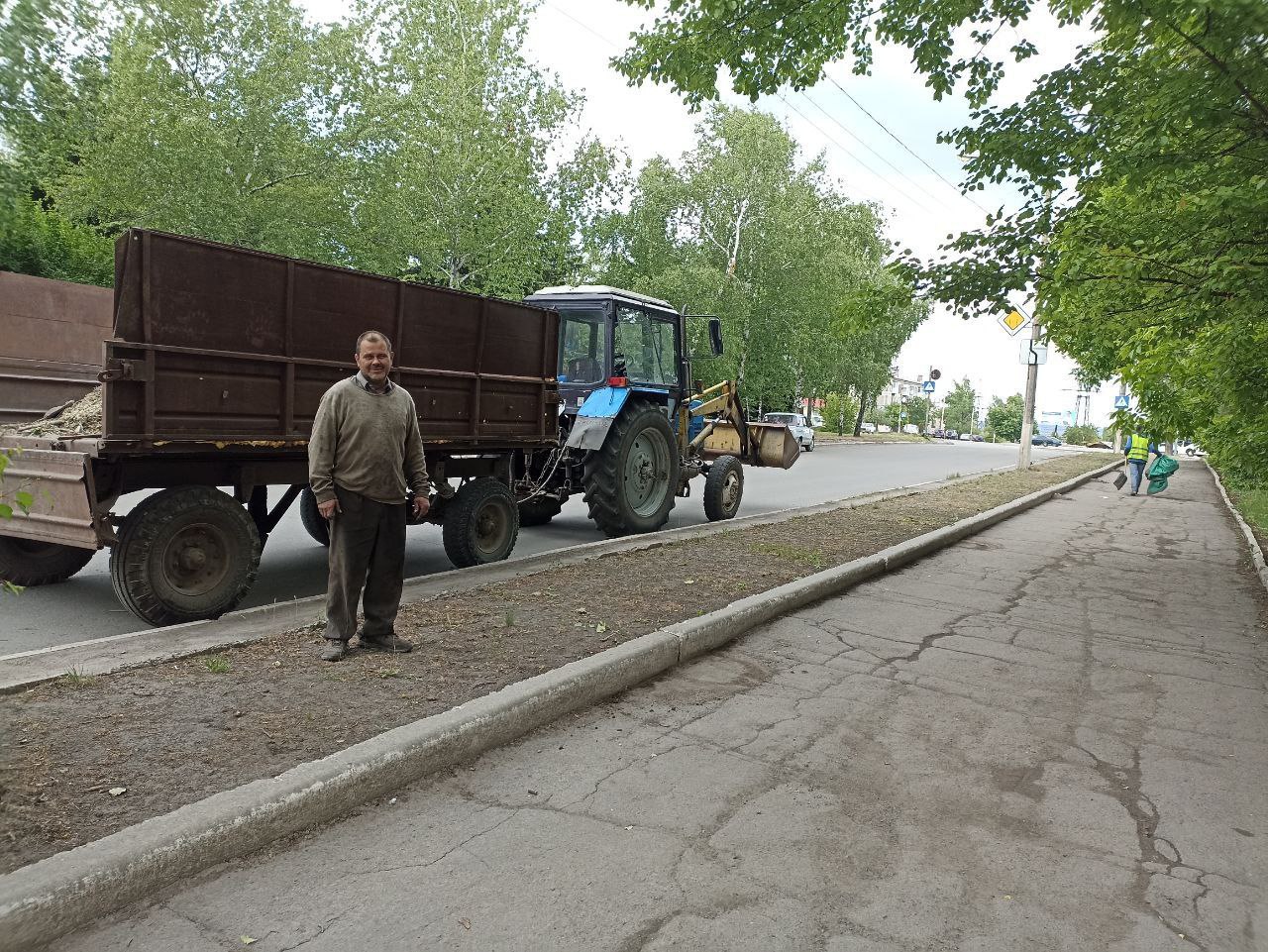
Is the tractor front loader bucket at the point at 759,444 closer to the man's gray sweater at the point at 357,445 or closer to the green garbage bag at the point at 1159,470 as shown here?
the man's gray sweater at the point at 357,445

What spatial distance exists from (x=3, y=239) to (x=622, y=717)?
10.3 ft

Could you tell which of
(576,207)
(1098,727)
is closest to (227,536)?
(1098,727)

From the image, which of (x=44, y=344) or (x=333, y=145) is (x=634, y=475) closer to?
(x=44, y=344)

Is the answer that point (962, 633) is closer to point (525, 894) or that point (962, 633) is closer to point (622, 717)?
point (622, 717)

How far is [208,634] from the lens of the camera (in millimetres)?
4812

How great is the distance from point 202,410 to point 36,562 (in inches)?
85.1

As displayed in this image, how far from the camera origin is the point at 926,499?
50.0ft

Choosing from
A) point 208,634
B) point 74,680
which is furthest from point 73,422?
point 74,680

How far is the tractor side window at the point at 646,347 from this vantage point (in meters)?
9.76

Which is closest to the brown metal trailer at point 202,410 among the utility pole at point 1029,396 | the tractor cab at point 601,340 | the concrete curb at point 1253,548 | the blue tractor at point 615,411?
the blue tractor at point 615,411

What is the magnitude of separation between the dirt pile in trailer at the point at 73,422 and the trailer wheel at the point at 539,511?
498 centimetres

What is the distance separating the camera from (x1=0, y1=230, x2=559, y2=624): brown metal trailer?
4.90 meters

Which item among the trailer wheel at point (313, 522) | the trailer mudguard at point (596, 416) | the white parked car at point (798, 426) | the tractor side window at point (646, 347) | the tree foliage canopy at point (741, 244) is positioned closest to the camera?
the trailer wheel at point (313, 522)

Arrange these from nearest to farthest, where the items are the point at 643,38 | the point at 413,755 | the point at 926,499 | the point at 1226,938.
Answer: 1. the point at 1226,938
2. the point at 413,755
3. the point at 643,38
4. the point at 926,499
